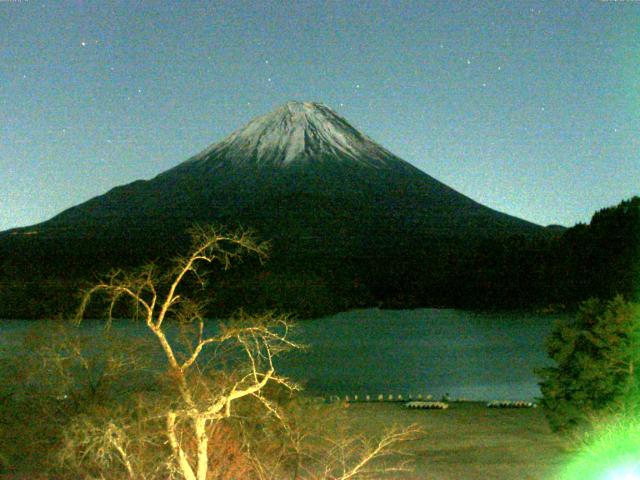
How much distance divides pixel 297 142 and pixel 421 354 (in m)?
47.1

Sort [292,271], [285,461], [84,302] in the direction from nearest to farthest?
[84,302] < [285,461] < [292,271]

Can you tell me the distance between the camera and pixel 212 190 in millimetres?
74812

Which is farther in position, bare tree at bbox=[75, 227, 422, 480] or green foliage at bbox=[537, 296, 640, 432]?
green foliage at bbox=[537, 296, 640, 432]

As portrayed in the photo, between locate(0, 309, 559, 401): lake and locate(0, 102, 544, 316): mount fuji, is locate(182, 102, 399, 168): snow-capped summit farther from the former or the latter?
locate(0, 309, 559, 401): lake

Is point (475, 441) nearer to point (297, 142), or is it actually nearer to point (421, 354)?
point (421, 354)

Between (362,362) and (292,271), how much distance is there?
3123cm

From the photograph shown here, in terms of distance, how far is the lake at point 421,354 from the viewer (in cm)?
2719

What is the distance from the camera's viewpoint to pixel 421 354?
4000 cm

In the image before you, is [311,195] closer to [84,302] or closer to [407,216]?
[407,216]

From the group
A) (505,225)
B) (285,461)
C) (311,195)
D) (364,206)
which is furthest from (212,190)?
(285,461)

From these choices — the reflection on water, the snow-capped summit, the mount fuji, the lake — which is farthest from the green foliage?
the snow-capped summit

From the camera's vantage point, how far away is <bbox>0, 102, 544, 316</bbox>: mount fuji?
70500 millimetres

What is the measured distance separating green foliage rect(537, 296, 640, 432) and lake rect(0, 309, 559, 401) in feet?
15.9

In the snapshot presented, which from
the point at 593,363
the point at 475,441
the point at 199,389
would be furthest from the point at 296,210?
the point at 199,389
